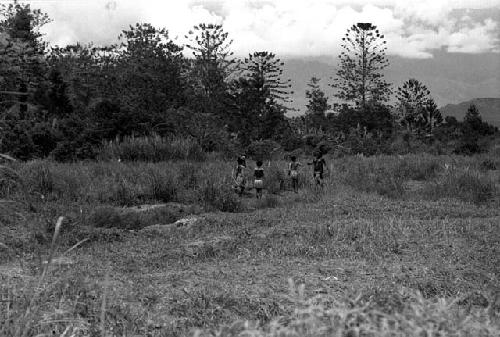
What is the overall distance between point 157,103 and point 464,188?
1950 centimetres

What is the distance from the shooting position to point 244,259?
6.50 m

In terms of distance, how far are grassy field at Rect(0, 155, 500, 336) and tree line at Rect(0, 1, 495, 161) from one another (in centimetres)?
1031

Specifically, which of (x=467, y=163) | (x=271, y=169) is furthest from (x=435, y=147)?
(x=271, y=169)

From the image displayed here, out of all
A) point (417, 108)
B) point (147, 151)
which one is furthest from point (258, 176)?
point (417, 108)

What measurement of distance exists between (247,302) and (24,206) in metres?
6.72

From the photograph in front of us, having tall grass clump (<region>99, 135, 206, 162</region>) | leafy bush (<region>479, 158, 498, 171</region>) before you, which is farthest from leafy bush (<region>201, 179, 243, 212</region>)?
leafy bush (<region>479, 158, 498, 171</region>)

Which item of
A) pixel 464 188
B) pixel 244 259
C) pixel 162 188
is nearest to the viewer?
pixel 244 259

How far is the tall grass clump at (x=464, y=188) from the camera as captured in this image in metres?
12.6

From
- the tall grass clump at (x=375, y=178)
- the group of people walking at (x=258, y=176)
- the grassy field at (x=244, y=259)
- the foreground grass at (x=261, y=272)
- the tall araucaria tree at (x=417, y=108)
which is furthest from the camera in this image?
the tall araucaria tree at (x=417, y=108)

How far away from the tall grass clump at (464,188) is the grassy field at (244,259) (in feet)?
0.19

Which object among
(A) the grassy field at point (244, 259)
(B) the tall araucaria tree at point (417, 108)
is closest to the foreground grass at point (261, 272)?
(A) the grassy field at point (244, 259)

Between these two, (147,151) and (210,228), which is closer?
(210,228)

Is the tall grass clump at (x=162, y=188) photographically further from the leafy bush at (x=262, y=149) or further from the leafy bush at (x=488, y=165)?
the leafy bush at (x=262, y=149)

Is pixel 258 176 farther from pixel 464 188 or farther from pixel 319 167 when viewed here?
pixel 464 188
